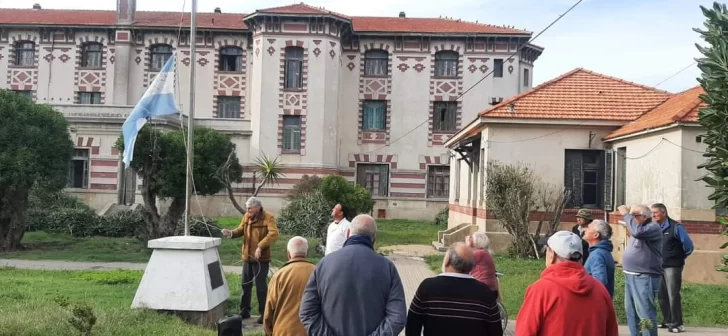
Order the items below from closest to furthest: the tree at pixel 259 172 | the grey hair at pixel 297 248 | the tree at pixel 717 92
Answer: the grey hair at pixel 297 248 < the tree at pixel 717 92 < the tree at pixel 259 172

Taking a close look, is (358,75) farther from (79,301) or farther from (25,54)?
(79,301)

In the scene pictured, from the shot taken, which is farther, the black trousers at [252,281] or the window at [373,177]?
the window at [373,177]

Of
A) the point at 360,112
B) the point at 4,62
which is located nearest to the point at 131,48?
the point at 4,62

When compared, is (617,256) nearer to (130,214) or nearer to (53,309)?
(53,309)

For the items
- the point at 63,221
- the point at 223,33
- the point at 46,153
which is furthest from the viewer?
the point at 223,33

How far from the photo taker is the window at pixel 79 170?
32844 mm

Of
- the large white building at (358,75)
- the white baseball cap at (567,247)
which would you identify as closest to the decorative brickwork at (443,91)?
the large white building at (358,75)

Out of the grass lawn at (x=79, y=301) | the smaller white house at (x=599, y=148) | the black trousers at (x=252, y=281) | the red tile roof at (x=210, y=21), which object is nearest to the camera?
the grass lawn at (x=79, y=301)

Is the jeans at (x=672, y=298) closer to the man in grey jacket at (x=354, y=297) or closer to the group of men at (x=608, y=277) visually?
the group of men at (x=608, y=277)

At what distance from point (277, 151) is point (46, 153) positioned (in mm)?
17472

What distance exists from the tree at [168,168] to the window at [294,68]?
14764mm

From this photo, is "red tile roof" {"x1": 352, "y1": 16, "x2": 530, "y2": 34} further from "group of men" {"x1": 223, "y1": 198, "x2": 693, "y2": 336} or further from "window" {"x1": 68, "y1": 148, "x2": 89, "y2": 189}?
"group of men" {"x1": 223, "y1": 198, "x2": 693, "y2": 336}

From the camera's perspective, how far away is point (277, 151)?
36.0m

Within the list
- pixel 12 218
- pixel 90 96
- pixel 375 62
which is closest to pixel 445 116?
pixel 375 62
